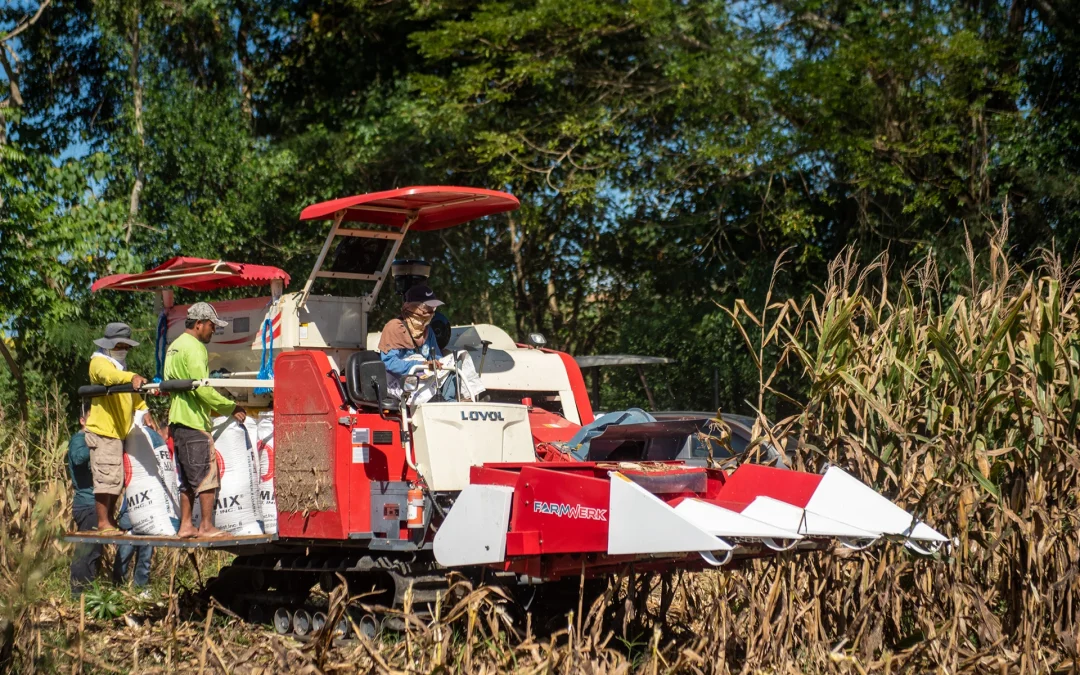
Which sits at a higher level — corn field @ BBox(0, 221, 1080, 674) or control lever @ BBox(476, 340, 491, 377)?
control lever @ BBox(476, 340, 491, 377)

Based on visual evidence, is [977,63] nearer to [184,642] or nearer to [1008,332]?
[1008,332]

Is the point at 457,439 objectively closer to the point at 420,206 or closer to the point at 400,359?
the point at 400,359

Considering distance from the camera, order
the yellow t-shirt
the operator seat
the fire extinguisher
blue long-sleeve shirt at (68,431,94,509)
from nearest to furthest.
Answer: the fire extinguisher, the operator seat, the yellow t-shirt, blue long-sleeve shirt at (68,431,94,509)

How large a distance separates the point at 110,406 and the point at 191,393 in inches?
39.9

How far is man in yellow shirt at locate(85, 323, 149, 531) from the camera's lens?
8.65 metres

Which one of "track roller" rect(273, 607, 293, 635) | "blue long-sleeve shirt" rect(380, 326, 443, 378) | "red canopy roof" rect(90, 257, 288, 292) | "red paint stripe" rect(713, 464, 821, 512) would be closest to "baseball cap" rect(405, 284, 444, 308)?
"blue long-sleeve shirt" rect(380, 326, 443, 378)

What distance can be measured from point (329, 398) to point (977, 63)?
35.6ft

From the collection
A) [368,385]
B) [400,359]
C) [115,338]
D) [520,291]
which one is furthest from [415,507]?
[520,291]

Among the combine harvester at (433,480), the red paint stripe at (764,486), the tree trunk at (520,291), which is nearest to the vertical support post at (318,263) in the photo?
the combine harvester at (433,480)

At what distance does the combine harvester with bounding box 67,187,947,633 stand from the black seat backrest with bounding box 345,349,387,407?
10 millimetres

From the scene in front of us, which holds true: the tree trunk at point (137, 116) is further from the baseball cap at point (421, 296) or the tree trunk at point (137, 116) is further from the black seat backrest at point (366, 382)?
the black seat backrest at point (366, 382)

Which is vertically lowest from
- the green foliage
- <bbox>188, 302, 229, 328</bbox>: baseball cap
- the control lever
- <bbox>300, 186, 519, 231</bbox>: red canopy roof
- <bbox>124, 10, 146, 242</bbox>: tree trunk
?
the green foliage

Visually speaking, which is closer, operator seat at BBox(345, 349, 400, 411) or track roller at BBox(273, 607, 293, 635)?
operator seat at BBox(345, 349, 400, 411)

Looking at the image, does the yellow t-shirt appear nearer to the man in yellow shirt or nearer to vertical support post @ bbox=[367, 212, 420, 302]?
the man in yellow shirt
